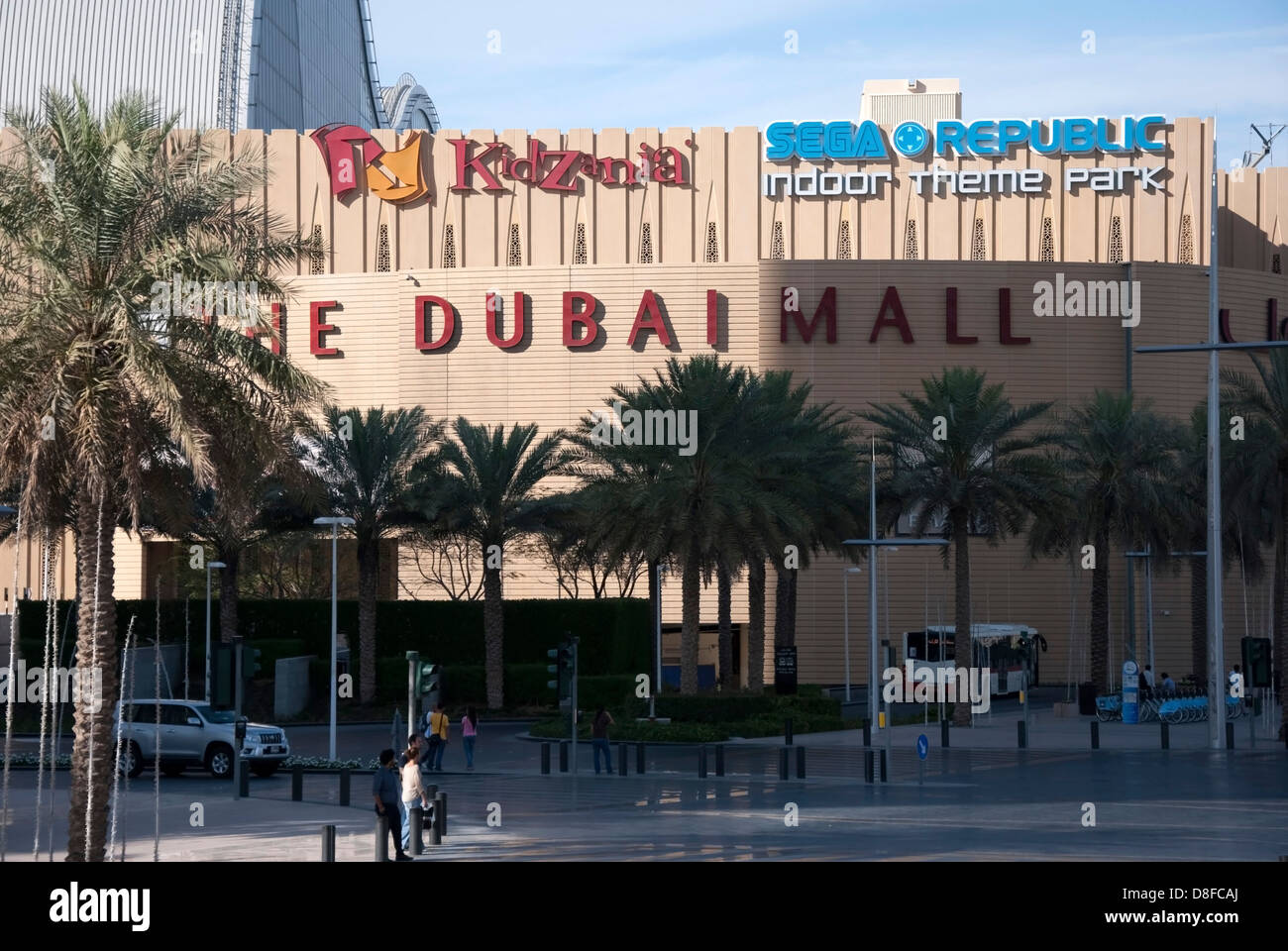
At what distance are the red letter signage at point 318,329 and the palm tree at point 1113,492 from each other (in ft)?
99.3

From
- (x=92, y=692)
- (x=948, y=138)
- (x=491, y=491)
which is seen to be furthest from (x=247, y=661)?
(x=948, y=138)

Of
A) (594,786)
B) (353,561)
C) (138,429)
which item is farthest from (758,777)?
(353,561)

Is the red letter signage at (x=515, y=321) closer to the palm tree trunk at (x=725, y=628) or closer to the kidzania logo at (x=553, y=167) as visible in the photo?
the kidzania logo at (x=553, y=167)

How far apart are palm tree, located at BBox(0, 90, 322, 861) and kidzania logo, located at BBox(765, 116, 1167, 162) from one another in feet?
152

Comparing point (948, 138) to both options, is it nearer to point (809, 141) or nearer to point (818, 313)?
point (809, 141)

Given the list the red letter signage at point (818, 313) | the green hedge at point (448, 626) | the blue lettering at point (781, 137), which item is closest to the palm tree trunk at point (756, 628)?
the green hedge at point (448, 626)

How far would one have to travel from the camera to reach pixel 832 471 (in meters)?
43.4

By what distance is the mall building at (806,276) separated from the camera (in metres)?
60.1

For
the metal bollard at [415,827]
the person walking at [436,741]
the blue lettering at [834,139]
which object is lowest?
the person walking at [436,741]

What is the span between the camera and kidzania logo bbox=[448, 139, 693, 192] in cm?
6244

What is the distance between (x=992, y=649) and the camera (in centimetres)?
5756

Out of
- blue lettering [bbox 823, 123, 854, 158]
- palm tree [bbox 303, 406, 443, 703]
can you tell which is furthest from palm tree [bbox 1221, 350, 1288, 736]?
blue lettering [bbox 823, 123, 854, 158]

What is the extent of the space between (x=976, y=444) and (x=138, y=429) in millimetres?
29249
